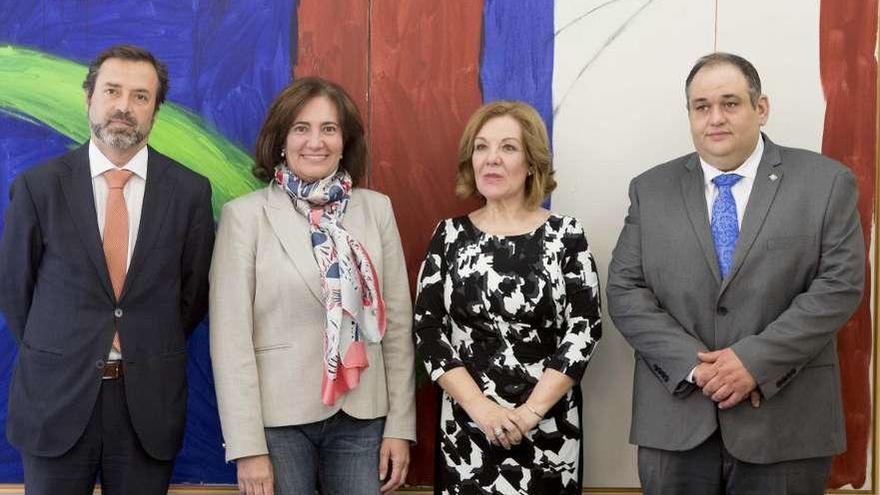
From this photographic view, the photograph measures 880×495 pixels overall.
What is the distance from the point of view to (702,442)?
2.70 metres

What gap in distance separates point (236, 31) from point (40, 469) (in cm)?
161

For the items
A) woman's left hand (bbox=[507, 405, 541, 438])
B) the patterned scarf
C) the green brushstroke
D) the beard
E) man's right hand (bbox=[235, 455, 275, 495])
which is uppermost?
the green brushstroke

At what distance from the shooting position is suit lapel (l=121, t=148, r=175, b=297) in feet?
8.82

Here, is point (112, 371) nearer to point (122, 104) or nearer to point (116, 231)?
point (116, 231)

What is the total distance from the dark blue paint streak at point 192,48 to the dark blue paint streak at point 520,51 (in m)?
0.69

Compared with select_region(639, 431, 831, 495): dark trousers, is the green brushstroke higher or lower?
higher

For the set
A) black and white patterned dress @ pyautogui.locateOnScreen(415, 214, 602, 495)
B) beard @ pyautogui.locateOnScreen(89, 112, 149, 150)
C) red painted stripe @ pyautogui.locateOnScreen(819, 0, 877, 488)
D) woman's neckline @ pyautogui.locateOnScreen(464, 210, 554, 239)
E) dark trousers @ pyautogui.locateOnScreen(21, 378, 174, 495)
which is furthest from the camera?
red painted stripe @ pyautogui.locateOnScreen(819, 0, 877, 488)

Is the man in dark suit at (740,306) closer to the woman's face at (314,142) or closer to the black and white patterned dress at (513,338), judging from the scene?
the black and white patterned dress at (513,338)

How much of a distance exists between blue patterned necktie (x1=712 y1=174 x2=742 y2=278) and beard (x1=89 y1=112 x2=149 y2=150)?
5.47ft

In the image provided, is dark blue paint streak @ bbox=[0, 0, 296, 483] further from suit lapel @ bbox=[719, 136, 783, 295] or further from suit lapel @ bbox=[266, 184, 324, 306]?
suit lapel @ bbox=[719, 136, 783, 295]

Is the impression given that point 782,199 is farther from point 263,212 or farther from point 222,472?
point 222,472

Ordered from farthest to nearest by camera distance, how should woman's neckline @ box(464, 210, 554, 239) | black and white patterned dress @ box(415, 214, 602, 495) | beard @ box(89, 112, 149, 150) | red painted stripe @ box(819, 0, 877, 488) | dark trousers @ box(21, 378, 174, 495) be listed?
red painted stripe @ box(819, 0, 877, 488)
woman's neckline @ box(464, 210, 554, 239)
black and white patterned dress @ box(415, 214, 602, 495)
beard @ box(89, 112, 149, 150)
dark trousers @ box(21, 378, 174, 495)

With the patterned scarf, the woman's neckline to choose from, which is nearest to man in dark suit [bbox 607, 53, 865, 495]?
the woman's neckline

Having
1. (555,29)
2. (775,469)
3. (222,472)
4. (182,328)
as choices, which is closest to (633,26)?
(555,29)
